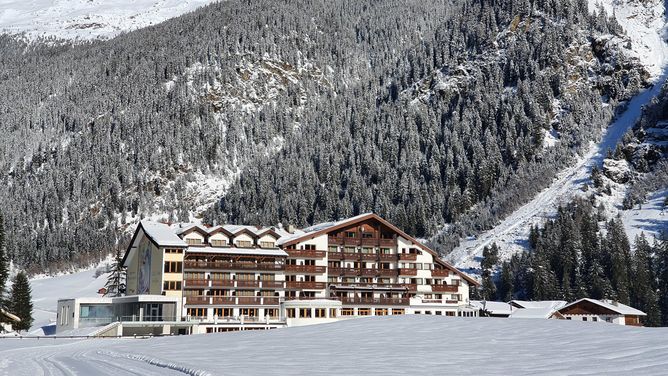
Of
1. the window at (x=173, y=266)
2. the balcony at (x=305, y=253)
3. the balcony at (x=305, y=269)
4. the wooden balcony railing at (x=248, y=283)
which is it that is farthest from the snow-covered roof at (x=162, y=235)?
the balcony at (x=305, y=253)

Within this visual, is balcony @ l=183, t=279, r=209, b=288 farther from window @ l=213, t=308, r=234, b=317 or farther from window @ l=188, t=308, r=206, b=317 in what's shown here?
window @ l=213, t=308, r=234, b=317

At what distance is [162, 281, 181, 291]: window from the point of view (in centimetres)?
8150

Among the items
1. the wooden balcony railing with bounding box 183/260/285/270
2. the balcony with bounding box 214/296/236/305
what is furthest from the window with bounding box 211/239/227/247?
the balcony with bounding box 214/296/236/305

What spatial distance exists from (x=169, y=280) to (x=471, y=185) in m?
119

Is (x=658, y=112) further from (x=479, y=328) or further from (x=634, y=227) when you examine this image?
(x=479, y=328)

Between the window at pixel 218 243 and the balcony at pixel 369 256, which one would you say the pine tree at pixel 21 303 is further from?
the balcony at pixel 369 256

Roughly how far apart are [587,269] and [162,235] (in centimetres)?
7329

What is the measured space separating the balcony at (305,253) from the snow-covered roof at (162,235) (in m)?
14.9

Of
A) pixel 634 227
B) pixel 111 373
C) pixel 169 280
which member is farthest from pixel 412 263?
pixel 111 373

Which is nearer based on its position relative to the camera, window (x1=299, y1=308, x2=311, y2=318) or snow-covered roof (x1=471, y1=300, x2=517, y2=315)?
window (x1=299, y1=308, x2=311, y2=318)

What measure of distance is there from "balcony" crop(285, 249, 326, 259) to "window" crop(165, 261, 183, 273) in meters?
14.9

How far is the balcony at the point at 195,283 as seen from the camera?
272 ft

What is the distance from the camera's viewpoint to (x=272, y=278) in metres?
88.7

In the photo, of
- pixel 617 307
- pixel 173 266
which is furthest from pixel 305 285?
pixel 617 307
